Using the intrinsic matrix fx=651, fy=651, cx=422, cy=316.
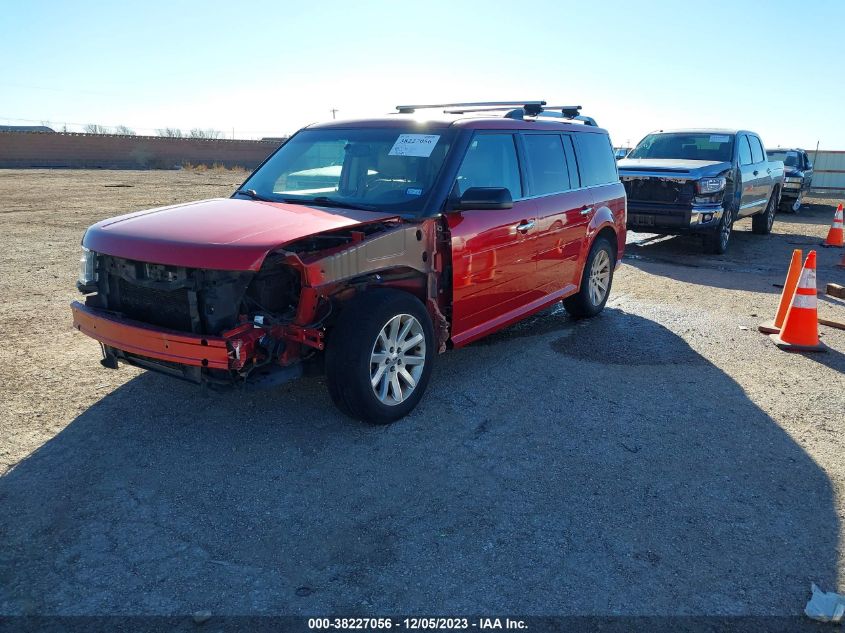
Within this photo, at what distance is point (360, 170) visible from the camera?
4.84m

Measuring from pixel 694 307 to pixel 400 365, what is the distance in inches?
187

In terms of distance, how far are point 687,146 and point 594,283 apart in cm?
656

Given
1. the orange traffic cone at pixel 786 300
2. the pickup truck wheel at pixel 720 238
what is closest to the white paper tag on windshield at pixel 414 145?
the orange traffic cone at pixel 786 300

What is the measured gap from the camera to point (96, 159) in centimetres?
4425

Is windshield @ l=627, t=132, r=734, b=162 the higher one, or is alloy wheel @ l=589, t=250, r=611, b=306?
windshield @ l=627, t=132, r=734, b=162

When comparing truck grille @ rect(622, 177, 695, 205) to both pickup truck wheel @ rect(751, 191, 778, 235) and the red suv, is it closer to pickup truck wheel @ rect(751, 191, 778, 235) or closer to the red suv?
pickup truck wheel @ rect(751, 191, 778, 235)

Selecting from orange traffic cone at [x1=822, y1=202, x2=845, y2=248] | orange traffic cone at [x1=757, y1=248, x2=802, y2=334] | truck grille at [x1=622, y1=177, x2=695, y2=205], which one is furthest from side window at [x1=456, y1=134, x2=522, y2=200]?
orange traffic cone at [x1=822, y1=202, x2=845, y2=248]

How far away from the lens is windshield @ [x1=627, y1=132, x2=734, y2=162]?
38.1 ft

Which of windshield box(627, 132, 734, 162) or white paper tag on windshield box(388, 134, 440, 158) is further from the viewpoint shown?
windshield box(627, 132, 734, 162)

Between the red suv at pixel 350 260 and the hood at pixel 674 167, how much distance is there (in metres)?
5.51

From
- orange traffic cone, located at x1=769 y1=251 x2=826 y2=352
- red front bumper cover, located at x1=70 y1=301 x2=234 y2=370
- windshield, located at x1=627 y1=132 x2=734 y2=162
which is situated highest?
windshield, located at x1=627 y1=132 x2=734 y2=162

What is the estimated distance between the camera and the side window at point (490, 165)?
4738 mm

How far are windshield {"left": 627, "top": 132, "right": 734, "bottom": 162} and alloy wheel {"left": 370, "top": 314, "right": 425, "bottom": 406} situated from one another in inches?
366

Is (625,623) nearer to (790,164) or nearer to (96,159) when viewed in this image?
(790,164)
